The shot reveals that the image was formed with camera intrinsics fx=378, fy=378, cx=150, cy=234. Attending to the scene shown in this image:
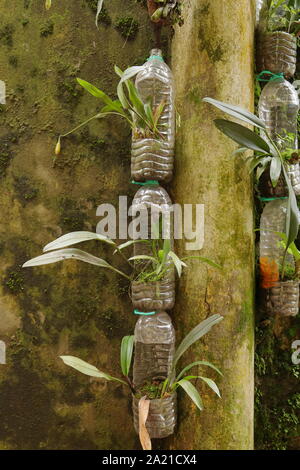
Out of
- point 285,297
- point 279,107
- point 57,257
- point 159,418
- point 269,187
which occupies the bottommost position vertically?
point 159,418

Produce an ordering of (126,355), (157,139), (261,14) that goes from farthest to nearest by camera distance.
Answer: (261,14)
(157,139)
(126,355)

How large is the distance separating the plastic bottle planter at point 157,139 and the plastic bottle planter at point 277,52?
46 centimetres

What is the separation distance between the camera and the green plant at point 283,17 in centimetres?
172

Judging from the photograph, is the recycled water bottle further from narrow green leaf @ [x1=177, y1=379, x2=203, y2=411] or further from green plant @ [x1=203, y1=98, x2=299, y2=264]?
narrow green leaf @ [x1=177, y1=379, x2=203, y2=411]

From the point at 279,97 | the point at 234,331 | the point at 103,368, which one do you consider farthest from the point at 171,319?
the point at 279,97

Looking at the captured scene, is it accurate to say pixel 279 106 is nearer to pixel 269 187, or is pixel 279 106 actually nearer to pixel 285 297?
pixel 269 187

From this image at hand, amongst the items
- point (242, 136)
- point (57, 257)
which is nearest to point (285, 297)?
point (242, 136)

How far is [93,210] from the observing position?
6.21ft

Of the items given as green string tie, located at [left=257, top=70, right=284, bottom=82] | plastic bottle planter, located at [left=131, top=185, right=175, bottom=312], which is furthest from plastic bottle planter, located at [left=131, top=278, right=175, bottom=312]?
green string tie, located at [left=257, top=70, right=284, bottom=82]

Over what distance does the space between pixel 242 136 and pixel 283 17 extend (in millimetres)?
732

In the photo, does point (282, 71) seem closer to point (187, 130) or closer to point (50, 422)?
point (187, 130)

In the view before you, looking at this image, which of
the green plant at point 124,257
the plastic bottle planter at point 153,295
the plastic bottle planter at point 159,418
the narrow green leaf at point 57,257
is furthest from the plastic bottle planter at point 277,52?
the plastic bottle planter at point 159,418

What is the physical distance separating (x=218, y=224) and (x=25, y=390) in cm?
121
